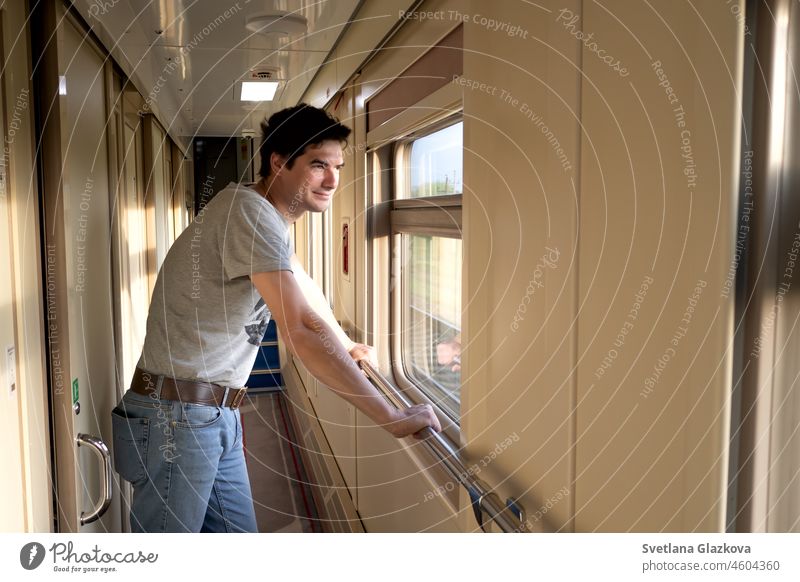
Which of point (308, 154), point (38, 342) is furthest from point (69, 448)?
point (308, 154)

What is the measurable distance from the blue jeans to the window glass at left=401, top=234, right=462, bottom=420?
2.05 ft

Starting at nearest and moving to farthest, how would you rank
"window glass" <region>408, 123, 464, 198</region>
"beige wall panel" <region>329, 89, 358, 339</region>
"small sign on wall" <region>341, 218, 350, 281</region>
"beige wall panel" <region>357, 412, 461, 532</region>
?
1. "beige wall panel" <region>357, 412, 461, 532</region>
2. "window glass" <region>408, 123, 464, 198</region>
3. "beige wall panel" <region>329, 89, 358, 339</region>
4. "small sign on wall" <region>341, 218, 350, 281</region>

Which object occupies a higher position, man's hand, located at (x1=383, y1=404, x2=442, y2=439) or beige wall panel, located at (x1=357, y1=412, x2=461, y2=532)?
man's hand, located at (x1=383, y1=404, x2=442, y2=439)

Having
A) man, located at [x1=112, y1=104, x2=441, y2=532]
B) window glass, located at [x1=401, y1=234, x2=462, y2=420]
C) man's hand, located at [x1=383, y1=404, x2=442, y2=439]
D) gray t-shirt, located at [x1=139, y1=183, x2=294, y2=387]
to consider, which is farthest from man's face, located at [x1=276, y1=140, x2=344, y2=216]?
man's hand, located at [x1=383, y1=404, x2=442, y2=439]

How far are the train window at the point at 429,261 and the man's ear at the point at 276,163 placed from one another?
41cm

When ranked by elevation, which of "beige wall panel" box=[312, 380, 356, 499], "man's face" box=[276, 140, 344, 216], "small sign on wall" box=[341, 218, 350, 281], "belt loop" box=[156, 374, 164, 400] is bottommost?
"beige wall panel" box=[312, 380, 356, 499]

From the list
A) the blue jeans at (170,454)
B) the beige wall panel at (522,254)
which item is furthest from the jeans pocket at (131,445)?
the beige wall panel at (522,254)

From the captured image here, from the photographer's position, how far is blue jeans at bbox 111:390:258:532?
1.53m

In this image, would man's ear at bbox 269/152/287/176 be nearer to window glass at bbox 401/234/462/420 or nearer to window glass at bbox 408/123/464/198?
window glass at bbox 408/123/464/198

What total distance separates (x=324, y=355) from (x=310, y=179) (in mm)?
517

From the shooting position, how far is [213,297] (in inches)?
57.6

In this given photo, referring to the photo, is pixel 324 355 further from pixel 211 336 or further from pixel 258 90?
pixel 258 90

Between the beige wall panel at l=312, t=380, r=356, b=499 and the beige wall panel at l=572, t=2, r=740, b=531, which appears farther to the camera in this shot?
the beige wall panel at l=312, t=380, r=356, b=499
